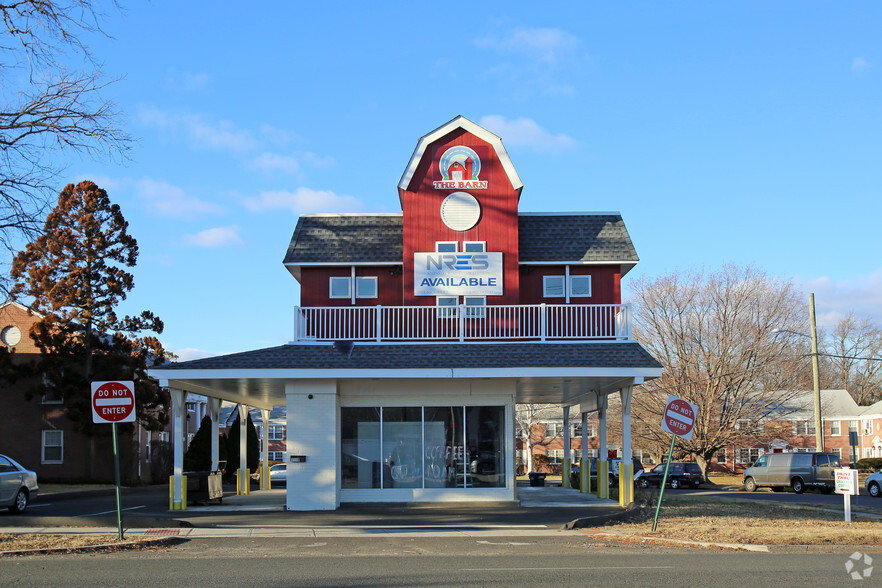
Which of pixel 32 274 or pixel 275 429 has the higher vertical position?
pixel 32 274

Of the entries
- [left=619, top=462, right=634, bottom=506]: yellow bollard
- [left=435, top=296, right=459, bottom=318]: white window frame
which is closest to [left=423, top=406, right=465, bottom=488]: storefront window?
[left=435, top=296, right=459, bottom=318]: white window frame

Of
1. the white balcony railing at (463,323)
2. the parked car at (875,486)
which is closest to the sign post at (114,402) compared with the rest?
the white balcony railing at (463,323)

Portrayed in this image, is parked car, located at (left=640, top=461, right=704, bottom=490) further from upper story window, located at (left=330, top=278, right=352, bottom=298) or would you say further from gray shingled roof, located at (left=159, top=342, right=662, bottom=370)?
upper story window, located at (left=330, top=278, right=352, bottom=298)

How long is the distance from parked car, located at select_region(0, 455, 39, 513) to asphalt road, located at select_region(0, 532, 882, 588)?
7695 mm

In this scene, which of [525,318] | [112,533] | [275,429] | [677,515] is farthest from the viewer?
[275,429]

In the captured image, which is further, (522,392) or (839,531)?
(522,392)

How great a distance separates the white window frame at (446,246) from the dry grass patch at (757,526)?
8518 millimetres

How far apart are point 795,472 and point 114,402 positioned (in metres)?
31.5

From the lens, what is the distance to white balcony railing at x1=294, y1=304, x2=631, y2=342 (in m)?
23.0

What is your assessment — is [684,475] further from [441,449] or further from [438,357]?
[438,357]

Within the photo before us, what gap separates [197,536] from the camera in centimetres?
1634

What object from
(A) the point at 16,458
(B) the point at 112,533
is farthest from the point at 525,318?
(A) the point at 16,458

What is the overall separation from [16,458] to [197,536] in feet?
87.1

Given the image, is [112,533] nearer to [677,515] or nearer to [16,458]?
[677,515]
